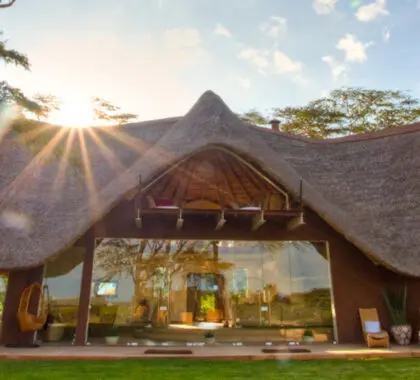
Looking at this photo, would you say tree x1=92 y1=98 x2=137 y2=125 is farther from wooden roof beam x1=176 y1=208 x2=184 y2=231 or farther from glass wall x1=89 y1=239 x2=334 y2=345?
wooden roof beam x1=176 y1=208 x2=184 y2=231

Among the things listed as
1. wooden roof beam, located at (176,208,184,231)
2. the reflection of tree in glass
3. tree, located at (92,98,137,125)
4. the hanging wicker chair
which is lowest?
the hanging wicker chair

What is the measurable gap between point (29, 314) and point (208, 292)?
3.71 meters

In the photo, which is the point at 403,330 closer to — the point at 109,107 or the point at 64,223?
the point at 64,223

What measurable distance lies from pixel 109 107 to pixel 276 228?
7.40 metres

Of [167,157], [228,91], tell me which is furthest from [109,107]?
[167,157]

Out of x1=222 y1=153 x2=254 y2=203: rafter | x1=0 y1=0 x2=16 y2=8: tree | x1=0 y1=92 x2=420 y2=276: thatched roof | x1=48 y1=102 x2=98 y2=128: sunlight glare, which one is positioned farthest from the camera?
x1=48 y1=102 x2=98 y2=128: sunlight glare

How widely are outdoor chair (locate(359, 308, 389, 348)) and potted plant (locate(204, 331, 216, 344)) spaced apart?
10.2 feet

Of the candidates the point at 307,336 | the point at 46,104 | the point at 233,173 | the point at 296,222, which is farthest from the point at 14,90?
the point at 307,336

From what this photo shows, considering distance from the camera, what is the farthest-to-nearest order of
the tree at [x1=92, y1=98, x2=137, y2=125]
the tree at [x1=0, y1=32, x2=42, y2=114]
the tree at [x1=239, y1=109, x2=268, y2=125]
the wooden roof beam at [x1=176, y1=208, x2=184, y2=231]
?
the tree at [x1=239, y1=109, x2=268, y2=125] → the tree at [x1=92, y1=98, x2=137, y2=125] → the wooden roof beam at [x1=176, y1=208, x2=184, y2=231] → the tree at [x1=0, y1=32, x2=42, y2=114]

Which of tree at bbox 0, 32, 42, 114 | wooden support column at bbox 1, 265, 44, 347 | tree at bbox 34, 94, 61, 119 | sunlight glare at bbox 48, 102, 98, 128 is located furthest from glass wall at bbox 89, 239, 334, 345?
sunlight glare at bbox 48, 102, 98, 128

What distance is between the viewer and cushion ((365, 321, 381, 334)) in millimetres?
8078

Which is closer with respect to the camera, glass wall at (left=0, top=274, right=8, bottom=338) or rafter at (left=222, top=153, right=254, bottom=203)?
glass wall at (left=0, top=274, right=8, bottom=338)

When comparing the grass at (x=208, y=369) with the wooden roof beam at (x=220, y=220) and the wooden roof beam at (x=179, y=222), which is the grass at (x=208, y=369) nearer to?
the wooden roof beam at (x=179, y=222)

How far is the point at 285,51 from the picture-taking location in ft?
35.6
